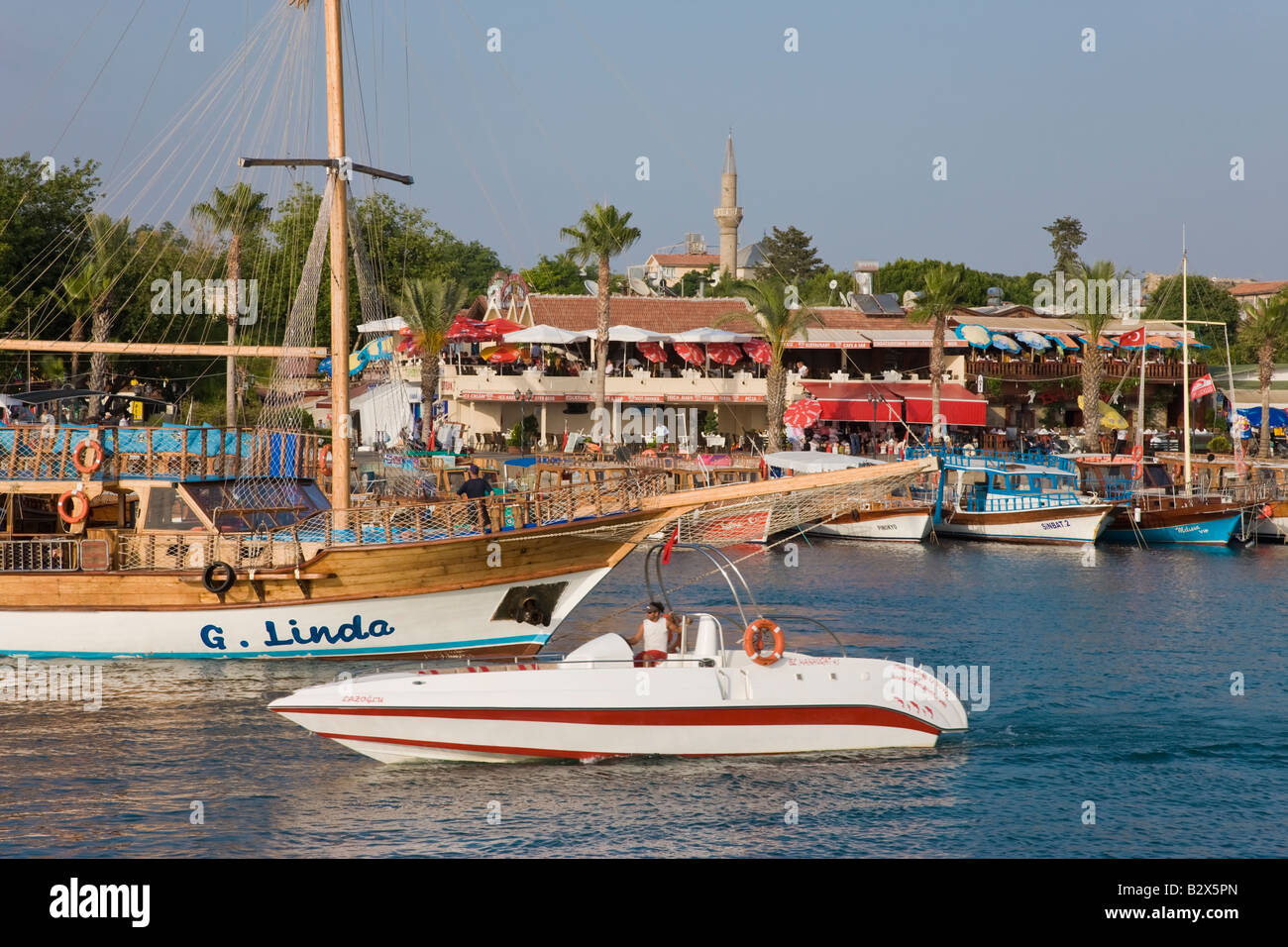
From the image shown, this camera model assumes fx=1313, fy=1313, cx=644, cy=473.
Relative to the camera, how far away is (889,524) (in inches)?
1932

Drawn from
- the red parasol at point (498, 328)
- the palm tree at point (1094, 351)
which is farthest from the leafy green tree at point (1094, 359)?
the red parasol at point (498, 328)

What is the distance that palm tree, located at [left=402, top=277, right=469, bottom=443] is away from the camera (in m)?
55.8

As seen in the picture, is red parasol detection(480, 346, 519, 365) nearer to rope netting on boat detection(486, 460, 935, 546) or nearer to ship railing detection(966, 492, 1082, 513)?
ship railing detection(966, 492, 1082, 513)

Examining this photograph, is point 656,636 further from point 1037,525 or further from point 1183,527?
point 1183,527

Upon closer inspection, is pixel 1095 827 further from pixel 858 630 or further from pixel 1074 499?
pixel 1074 499

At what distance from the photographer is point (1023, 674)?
81.7 feet

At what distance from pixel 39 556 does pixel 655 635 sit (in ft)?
42.3

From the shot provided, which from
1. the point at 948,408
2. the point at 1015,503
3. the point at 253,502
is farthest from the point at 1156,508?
the point at 253,502

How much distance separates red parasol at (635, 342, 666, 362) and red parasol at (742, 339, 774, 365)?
3.98m

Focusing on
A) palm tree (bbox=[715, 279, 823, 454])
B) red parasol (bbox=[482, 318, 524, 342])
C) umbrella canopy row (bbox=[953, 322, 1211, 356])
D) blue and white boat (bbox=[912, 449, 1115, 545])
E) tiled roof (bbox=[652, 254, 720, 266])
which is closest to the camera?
blue and white boat (bbox=[912, 449, 1115, 545])

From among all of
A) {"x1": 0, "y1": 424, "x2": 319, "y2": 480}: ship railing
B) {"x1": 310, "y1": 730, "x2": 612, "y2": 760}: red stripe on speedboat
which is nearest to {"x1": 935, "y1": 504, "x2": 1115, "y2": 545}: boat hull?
{"x1": 0, "y1": 424, "x2": 319, "y2": 480}: ship railing

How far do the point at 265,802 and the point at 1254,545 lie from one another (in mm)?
41382
